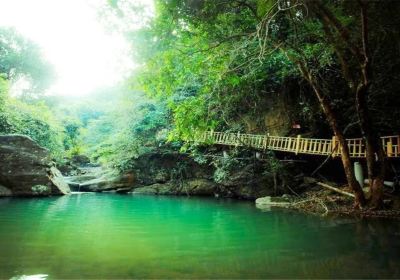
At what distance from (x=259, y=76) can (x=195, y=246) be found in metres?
9.02

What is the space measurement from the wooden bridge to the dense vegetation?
2.11 ft

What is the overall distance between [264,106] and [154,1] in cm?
934

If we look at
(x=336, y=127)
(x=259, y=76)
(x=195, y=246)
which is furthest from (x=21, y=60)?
(x=195, y=246)

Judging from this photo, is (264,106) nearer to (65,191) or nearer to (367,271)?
(65,191)

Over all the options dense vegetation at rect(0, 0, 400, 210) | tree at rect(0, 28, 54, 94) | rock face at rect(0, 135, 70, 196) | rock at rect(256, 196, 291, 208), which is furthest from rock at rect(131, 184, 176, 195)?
tree at rect(0, 28, 54, 94)

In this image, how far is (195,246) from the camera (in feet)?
20.3

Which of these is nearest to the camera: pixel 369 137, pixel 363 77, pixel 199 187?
pixel 363 77

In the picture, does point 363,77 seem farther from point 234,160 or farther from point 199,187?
point 199,187

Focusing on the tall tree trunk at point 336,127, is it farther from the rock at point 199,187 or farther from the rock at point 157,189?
the rock at point 157,189

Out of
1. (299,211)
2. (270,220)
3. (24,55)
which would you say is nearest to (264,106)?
(299,211)

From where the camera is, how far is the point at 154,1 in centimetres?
827

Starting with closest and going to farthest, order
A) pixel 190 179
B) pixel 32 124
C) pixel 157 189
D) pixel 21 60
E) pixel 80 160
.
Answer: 1. pixel 190 179
2. pixel 157 189
3. pixel 32 124
4. pixel 80 160
5. pixel 21 60

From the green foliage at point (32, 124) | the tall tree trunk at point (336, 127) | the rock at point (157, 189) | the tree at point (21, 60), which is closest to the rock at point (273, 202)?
the tall tree trunk at point (336, 127)

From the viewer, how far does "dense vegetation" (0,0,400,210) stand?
831 cm
